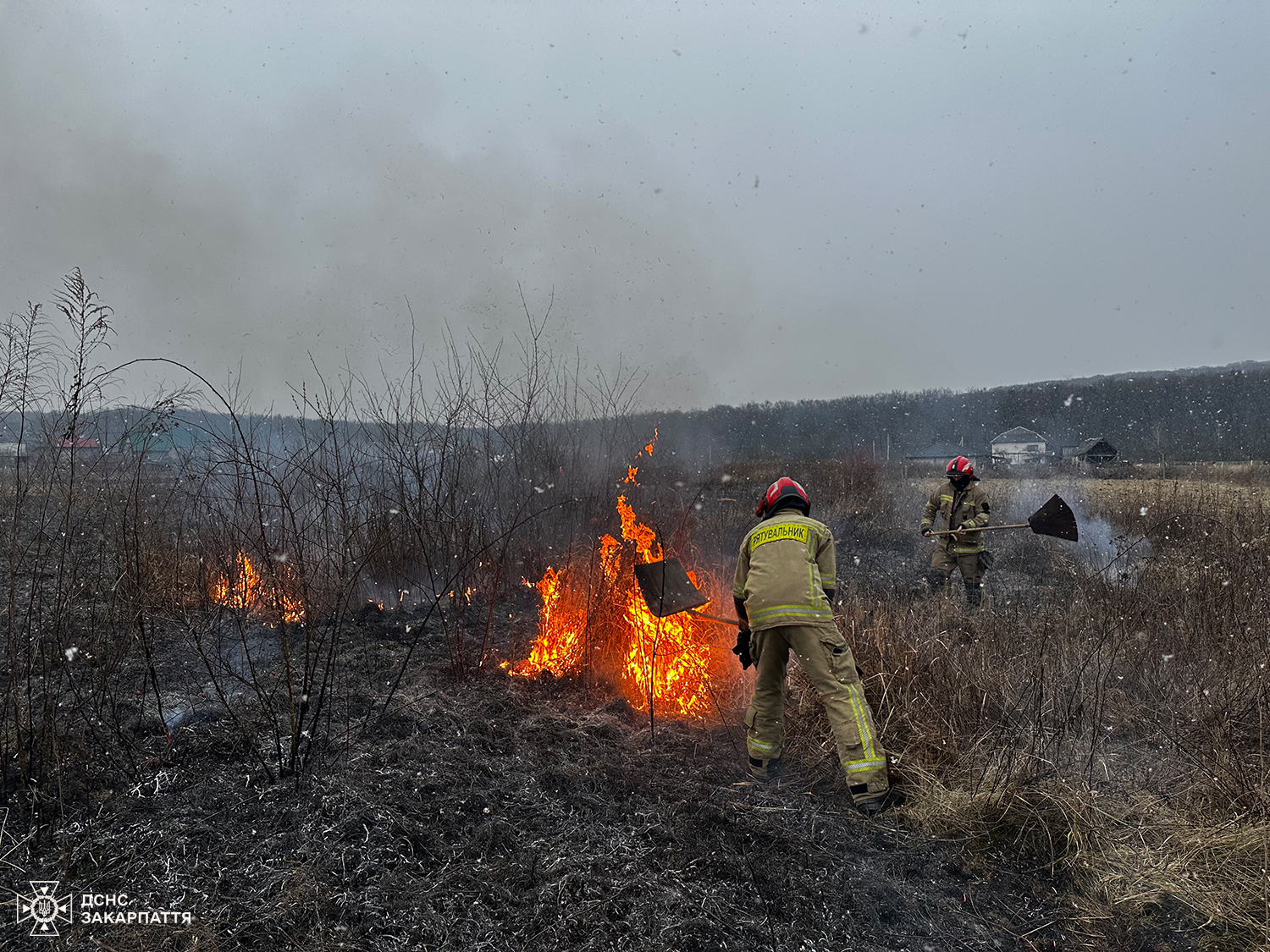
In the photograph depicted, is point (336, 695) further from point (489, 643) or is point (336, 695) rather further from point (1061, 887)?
point (1061, 887)

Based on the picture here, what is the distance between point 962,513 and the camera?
28.6ft

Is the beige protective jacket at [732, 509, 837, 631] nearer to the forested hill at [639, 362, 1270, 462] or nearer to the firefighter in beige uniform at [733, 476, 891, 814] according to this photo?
the firefighter in beige uniform at [733, 476, 891, 814]

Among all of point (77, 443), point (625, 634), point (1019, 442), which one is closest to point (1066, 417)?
point (1019, 442)

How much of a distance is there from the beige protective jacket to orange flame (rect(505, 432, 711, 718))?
1283 millimetres

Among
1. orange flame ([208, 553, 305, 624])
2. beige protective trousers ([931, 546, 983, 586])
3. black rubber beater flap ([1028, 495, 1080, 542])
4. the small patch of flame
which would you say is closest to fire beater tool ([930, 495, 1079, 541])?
black rubber beater flap ([1028, 495, 1080, 542])

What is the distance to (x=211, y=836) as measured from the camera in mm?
3051

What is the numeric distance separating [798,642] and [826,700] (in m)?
0.39

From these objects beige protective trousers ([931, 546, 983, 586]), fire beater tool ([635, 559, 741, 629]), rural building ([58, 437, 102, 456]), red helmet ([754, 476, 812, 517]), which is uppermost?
rural building ([58, 437, 102, 456])

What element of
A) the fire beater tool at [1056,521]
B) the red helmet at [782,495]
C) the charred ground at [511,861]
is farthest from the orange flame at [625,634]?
the fire beater tool at [1056,521]

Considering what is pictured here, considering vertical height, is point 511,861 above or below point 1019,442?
below

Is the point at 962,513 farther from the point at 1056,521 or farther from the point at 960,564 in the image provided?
the point at 1056,521

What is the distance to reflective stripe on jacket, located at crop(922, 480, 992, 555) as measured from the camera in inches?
336

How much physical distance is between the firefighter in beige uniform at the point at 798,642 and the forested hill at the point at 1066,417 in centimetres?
2434

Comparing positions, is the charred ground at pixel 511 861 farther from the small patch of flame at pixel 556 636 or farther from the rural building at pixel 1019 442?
the rural building at pixel 1019 442
